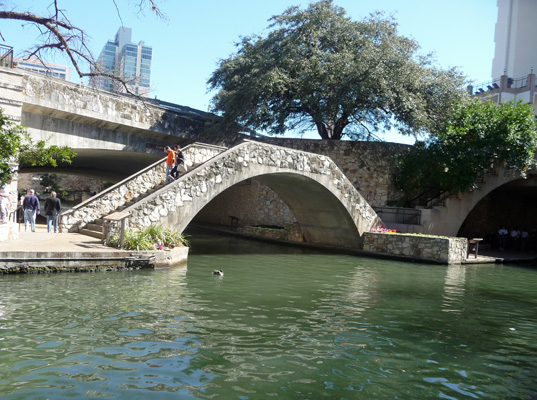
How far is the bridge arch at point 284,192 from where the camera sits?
13469 millimetres

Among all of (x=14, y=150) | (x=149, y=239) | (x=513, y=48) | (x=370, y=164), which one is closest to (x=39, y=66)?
(x=14, y=150)

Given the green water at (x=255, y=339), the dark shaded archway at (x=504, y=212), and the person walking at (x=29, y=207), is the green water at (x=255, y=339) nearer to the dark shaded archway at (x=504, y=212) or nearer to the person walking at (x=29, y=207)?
the person walking at (x=29, y=207)

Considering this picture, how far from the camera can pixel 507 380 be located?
225 inches

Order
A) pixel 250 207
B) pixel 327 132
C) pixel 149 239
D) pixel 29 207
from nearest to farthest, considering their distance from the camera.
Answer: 1. pixel 149 239
2. pixel 29 207
3. pixel 327 132
4. pixel 250 207

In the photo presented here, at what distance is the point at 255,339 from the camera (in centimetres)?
670

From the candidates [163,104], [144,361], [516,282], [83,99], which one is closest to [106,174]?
[163,104]

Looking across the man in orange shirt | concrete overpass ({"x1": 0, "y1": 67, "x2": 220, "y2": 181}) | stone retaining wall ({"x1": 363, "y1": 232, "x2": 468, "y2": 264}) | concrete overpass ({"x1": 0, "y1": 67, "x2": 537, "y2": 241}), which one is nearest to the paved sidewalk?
the man in orange shirt

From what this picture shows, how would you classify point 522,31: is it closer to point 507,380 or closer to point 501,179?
point 501,179

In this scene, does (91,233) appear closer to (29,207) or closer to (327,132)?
(29,207)

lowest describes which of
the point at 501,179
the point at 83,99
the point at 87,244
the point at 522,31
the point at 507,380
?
the point at 507,380

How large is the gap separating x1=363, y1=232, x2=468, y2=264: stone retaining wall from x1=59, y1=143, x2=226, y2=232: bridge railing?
7.23 m

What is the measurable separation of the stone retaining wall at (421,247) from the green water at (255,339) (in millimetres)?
5582

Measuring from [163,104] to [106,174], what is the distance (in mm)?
10253

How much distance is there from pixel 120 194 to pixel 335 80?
1265 centimetres
